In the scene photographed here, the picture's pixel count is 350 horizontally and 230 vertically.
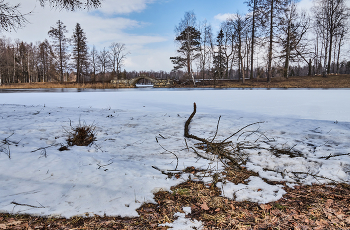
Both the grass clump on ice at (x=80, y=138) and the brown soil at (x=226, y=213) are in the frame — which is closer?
the brown soil at (x=226, y=213)

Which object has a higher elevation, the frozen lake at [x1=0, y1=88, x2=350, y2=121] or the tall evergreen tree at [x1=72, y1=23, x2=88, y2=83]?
the tall evergreen tree at [x1=72, y1=23, x2=88, y2=83]

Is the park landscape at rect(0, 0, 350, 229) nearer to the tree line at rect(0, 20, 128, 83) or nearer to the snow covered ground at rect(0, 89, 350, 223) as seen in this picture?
the snow covered ground at rect(0, 89, 350, 223)

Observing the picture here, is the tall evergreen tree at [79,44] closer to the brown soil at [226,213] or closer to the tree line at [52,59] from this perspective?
the tree line at [52,59]

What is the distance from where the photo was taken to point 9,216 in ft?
6.08

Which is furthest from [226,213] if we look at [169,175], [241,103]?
[241,103]

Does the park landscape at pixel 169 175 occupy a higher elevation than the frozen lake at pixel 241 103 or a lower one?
lower

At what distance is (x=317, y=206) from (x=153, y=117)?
14.8 ft

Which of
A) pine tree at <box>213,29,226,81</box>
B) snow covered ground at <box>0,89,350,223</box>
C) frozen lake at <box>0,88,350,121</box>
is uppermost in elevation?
pine tree at <box>213,29,226,81</box>

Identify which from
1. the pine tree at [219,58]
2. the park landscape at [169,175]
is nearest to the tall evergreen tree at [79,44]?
the pine tree at [219,58]

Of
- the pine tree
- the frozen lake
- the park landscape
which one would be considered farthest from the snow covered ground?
the pine tree

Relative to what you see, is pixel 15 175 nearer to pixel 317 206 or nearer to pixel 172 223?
pixel 172 223

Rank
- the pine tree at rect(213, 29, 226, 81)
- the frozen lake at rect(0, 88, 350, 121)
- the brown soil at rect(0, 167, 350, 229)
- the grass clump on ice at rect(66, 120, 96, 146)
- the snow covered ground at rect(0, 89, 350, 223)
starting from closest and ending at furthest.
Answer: the brown soil at rect(0, 167, 350, 229)
the snow covered ground at rect(0, 89, 350, 223)
the grass clump on ice at rect(66, 120, 96, 146)
the frozen lake at rect(0, 88, 350, 121)
the pine tree at rect(213, 29, 226, 81)

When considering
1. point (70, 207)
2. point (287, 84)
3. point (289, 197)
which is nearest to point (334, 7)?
point (287, 84)

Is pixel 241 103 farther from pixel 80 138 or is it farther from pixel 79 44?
pixel 79 44
